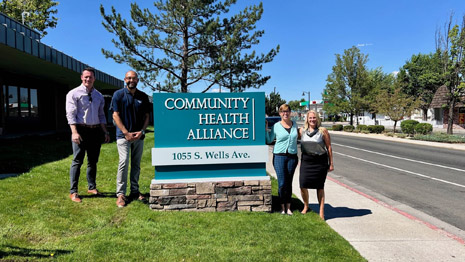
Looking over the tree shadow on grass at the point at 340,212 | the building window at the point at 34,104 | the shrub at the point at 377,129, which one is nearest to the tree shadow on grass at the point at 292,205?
the tree shadow on grass at the point at 340,212

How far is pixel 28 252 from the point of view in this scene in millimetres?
2908

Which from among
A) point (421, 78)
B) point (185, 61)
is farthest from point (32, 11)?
point (421, 78)

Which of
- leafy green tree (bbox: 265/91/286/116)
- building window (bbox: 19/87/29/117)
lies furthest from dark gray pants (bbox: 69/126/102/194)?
leafy green tree (bbox: 265/91/286/116)

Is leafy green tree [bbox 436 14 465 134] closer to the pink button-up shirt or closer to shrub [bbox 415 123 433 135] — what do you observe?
shrub [bbox 415 123 433 135]

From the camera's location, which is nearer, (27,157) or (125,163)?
(125,163)

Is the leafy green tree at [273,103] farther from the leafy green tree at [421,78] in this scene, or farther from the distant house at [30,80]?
the distant house at [30,80]

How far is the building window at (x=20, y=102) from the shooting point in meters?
17.6

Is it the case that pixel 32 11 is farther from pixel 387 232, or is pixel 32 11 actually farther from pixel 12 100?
pixel 387 232

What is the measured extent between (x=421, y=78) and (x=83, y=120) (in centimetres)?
5706

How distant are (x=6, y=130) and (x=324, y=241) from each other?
1872 centimetres

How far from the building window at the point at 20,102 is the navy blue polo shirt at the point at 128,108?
17.2 metres

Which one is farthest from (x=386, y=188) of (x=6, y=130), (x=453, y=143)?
(x=6, y=130)

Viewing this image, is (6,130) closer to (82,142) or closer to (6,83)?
(6,83)

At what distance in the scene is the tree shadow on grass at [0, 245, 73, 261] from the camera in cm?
282
